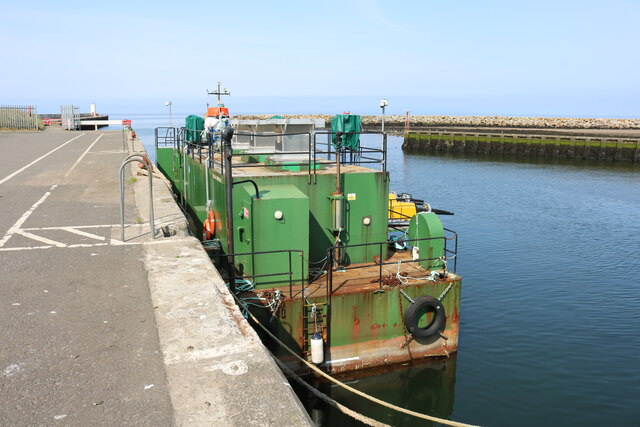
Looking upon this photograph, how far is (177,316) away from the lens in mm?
6906

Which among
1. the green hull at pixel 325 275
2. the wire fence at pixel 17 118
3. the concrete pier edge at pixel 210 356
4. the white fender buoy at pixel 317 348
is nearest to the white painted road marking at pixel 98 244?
the concrete pier edge at pixel 210 356

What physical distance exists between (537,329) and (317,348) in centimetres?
800

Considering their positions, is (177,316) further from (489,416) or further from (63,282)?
(489,416)

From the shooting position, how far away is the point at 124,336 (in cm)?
639

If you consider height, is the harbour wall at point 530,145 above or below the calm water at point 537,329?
above

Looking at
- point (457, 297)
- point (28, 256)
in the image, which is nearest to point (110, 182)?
point (28, 256)

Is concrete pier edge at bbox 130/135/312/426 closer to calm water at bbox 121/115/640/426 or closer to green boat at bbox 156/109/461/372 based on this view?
green boat at bbox 156/109/461/372

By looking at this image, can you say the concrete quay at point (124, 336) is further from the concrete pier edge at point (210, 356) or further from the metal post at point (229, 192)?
the metal post at point (229, 192)

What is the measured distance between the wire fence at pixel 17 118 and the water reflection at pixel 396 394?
154 ft

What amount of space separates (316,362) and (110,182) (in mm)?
10789

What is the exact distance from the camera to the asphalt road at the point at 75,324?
5.00 metres

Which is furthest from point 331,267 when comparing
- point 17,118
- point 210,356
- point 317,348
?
point 17,118

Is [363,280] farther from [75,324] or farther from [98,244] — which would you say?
[75,324]

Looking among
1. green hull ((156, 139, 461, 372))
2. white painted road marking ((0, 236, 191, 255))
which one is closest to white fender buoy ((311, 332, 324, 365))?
green hull ((156, 139, 461, 372))
